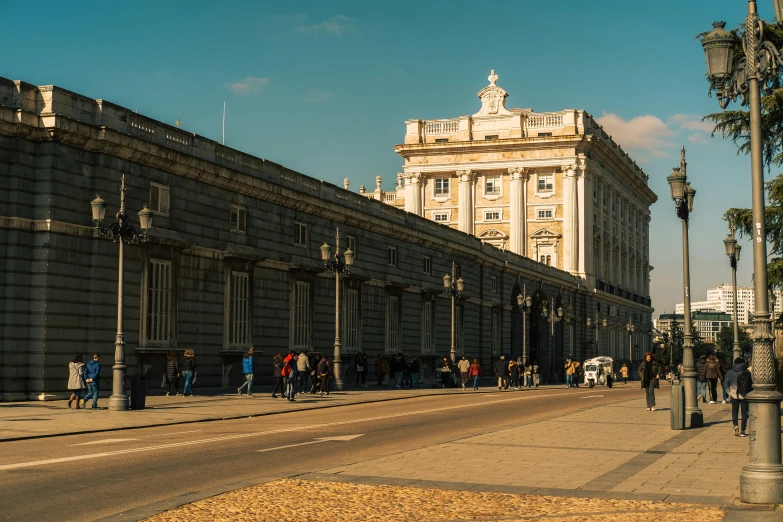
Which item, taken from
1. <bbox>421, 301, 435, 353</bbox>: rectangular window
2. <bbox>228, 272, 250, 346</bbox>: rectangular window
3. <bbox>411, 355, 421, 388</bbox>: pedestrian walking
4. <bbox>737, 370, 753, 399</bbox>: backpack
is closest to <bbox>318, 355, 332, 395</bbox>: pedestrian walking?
<bbox>228, 272, 250, 346</bbox>: rectangular window

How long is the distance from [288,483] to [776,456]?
5636mm

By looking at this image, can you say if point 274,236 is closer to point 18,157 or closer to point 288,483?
point 18,157

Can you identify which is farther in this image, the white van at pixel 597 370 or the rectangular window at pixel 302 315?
the white van at pixel 597 370

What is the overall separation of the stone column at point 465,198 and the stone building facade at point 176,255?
43807 mm

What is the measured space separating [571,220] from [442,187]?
46.6ft

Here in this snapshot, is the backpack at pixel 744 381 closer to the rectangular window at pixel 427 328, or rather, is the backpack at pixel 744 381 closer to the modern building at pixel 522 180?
the rectangular window at pixel 427 328

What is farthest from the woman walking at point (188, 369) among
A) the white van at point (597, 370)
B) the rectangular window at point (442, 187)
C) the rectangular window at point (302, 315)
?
the rectangular window at point (442, 187)

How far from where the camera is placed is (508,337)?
7356 cm

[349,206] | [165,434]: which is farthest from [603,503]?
[349,206]

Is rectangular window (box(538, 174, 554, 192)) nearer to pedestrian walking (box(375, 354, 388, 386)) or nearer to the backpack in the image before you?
pedestrian walking (box(375, 354, 388, 386))

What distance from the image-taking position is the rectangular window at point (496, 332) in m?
70.2

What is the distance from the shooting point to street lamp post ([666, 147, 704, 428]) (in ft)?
78.7

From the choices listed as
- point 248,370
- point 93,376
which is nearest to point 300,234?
point 248,370

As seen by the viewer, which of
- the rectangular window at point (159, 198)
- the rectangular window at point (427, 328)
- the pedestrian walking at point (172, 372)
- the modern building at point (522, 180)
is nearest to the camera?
the pedestrian walking at point (172, 372)
